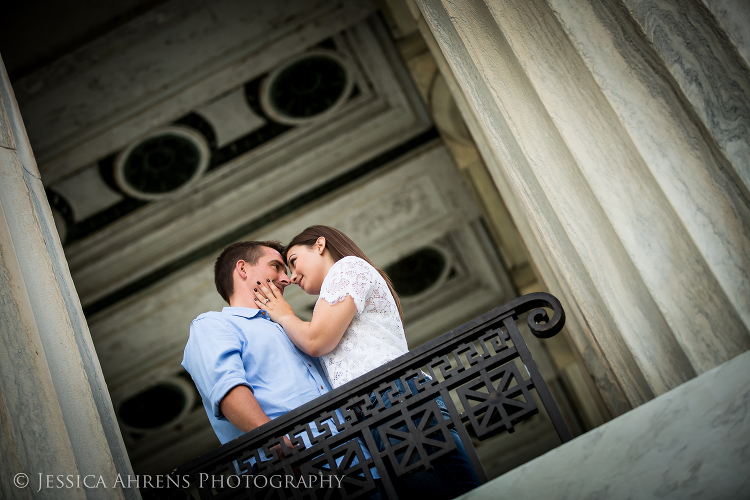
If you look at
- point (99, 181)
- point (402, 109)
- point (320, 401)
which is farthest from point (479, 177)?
point (320, 401)

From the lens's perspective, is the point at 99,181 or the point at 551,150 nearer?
the point at 551,150

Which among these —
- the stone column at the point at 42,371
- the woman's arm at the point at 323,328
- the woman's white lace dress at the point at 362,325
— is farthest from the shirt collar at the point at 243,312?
the stone column at the point at 42,371

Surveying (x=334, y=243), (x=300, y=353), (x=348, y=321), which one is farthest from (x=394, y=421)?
(x=334, y=243)

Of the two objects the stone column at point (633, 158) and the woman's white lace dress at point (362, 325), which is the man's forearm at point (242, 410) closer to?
the woman's white lace dress at point (362, 325)

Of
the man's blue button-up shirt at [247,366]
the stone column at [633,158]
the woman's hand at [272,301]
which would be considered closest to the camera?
the stone column at [633,158]

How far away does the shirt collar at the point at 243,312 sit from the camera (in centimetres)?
188

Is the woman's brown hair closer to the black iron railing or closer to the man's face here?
the man's face

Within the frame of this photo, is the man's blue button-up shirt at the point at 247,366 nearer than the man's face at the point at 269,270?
Yes

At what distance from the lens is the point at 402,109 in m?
5.16

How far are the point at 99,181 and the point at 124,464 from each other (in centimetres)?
409

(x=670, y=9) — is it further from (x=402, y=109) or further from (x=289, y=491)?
(x=402, y=109)

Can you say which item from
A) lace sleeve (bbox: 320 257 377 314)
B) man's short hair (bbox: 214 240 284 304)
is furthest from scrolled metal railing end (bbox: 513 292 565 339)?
man's short hair (bbox: 214 240 284 304)

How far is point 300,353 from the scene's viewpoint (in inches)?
72.0

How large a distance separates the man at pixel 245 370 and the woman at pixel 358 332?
0.20 feet
